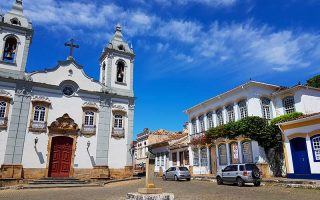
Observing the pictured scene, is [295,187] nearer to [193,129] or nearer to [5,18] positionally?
[193,129]

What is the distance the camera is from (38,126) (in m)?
21.8

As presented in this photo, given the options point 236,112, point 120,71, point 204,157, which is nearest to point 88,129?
point 120,71

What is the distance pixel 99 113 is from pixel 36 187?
27.8 feet

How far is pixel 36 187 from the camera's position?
18.1 meters

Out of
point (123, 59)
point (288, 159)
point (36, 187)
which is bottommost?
point (36, 187)

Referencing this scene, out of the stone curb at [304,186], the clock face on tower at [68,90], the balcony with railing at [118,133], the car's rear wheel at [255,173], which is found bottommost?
the stone curb at [304,186]

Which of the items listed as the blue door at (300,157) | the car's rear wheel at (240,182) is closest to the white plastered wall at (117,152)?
the car's rear wheel at (240,182)

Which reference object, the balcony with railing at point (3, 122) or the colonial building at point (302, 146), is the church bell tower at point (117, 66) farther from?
the colonial building at point (302, 146)

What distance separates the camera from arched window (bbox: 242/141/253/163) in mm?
23625

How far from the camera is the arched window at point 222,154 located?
26503mm

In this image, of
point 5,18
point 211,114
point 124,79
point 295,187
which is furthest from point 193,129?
point 5,18

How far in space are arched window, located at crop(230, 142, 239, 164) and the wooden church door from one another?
14.8 m

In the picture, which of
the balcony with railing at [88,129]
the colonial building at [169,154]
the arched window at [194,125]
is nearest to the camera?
the balcony with railing at [88,129]

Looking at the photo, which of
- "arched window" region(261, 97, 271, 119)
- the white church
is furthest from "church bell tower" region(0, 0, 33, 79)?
"arched window" region(261, 97, 271, 119)
